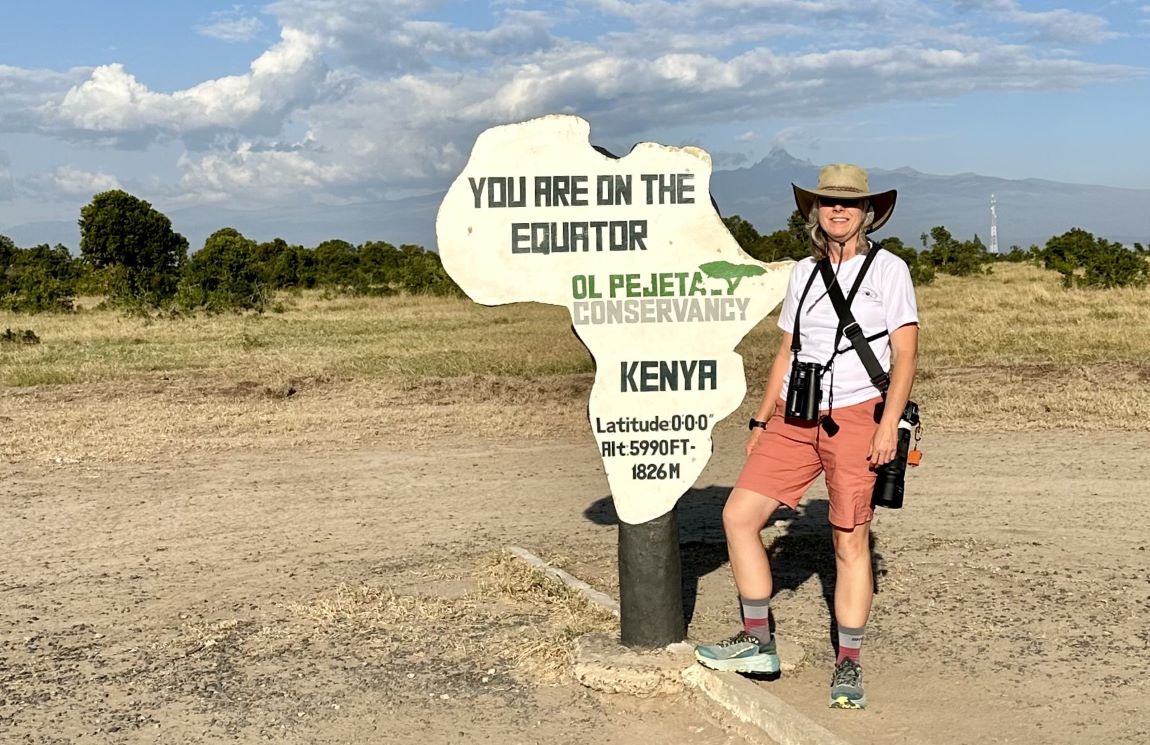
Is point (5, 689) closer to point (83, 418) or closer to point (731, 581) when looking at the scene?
point (731, 581)

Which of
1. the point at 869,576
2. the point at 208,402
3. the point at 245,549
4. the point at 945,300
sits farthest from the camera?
the point at 945,300

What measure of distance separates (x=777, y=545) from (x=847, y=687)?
236 centimetres

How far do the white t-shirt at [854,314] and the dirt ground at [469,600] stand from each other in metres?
1.09

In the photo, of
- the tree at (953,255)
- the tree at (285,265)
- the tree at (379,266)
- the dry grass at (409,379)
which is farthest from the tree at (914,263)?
the tree at (285,265)

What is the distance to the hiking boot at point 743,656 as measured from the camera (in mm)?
4262

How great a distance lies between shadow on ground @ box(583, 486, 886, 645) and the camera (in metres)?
5.69

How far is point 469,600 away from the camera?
5.55 meters

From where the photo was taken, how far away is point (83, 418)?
11359mm

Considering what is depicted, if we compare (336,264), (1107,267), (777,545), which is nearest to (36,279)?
(336,264)

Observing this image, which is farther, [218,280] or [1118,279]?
[218,280]

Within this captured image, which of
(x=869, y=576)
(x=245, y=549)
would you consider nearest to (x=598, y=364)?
(x=869, y=576)

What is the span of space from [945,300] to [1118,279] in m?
4.52

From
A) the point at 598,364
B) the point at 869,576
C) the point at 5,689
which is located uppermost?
the point at 598,364

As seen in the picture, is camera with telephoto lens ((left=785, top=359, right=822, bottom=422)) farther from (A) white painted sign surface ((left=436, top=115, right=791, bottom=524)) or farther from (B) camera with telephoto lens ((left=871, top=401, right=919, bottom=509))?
(A) white painted sign surface ((left=436, top=115, right=791, bottom=524))
